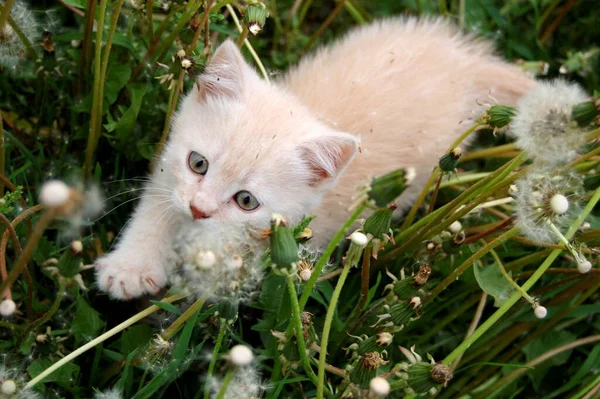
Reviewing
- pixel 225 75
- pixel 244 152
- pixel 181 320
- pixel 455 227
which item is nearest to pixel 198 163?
pixel 244 152

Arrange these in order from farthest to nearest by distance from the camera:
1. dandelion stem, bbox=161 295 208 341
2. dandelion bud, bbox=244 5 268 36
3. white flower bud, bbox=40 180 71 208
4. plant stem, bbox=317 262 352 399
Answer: dandelion bud, bbox=244 5 268 36 → dandelion stem, bbox=161 295 208 341 → plant stem, bbox=317 262 352 399 → white flower bud, bbox=40 180 71 208

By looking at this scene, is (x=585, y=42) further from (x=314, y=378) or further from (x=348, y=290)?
(x=314, y=378)

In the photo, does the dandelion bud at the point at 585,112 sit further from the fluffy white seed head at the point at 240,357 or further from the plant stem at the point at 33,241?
the plant stem at the point at 33,241

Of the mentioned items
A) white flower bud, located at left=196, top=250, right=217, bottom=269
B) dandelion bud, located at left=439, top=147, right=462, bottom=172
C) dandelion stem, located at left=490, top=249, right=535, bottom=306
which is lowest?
dandelion stem, located at left=490, top=249, right=535, bottom=306

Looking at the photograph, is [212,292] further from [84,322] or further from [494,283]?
[494,283]

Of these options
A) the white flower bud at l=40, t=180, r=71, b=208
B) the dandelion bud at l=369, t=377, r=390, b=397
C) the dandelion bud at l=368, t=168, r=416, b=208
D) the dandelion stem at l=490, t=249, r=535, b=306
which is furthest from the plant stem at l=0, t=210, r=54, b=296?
the dandelion stem at l=490, t=249, r=535, b=306

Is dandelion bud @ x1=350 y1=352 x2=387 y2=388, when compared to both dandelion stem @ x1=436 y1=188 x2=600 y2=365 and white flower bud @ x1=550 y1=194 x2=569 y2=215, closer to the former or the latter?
dandelion stem @ x1=436 y1=188 x2=600 y2=365

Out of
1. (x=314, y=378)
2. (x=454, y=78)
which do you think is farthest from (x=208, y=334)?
(x=454, y=78)
